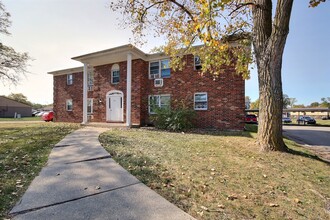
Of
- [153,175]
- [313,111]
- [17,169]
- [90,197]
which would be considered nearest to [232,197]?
[153,175]

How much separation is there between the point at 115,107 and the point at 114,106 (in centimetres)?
13

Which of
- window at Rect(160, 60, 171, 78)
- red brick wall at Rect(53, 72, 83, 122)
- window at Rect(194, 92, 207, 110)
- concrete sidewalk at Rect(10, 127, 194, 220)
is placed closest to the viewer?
concrete sidewalk at Rect(10, 127, 194, 220)

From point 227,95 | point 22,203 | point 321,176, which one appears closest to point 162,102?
point 227,95

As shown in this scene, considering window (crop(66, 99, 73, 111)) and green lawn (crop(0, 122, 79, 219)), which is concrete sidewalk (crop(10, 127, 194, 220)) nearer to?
green lawn (crop(0, 122, 79, 219))

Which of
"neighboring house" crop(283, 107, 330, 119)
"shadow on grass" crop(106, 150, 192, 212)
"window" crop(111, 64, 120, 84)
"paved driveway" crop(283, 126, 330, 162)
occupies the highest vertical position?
"window" crop(111, 64, 120, 84)

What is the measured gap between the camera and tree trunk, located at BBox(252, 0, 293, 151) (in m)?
5.32

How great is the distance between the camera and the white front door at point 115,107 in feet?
45.5

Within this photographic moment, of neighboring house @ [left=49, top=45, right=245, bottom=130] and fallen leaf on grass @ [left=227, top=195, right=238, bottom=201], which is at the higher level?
neighboring house @ [left=49, top=45, right=245, bottom=130]

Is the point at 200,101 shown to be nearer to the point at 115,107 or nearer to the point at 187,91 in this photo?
the point at 187,91

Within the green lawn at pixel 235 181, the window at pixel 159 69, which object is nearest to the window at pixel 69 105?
the window at pixel 159 69

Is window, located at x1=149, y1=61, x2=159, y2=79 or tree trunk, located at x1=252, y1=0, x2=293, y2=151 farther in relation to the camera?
window, located at x1=149, y1=61, x2=159, y2=79

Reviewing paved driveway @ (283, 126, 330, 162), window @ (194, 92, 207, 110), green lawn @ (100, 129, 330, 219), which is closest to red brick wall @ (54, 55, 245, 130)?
window @ (194, 92, 207, 110)

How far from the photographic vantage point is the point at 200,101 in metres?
11.5

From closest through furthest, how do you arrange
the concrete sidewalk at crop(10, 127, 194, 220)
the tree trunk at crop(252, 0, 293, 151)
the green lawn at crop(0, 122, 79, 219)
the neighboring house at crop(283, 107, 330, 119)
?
the concrete sidewalk at crop(10, 127, 194, 220) → the green lawn at crop(0, 122, 79, 219) → the tree trunk at crop(252, 0, 293, 151) → the neighboring house at crop(283, 107, 330, 119)
